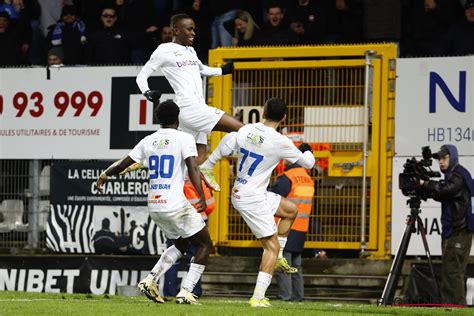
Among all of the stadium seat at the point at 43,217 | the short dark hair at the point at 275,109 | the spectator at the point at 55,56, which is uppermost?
the spectator at the point at 55,56

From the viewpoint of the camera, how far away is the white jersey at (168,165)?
16125 millimetres

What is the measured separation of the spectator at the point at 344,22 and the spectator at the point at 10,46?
5230 mm

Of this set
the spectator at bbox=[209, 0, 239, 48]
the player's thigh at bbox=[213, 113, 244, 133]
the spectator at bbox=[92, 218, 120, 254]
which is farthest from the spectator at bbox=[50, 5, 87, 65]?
the player's thigh at bbox=[213, 113, 244, 133]

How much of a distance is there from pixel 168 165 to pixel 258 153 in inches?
42.6

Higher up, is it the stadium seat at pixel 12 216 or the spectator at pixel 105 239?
the stadium seat at pixel 12 216

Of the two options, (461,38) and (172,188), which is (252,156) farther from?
(461,38)

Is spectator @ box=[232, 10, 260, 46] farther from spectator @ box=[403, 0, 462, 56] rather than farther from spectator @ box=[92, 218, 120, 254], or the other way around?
spectator @ box=[92, 218, 120, 254]

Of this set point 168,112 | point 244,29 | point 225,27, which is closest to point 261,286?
point 168,112

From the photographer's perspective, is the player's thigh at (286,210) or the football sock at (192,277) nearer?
the football sock at (192,277)

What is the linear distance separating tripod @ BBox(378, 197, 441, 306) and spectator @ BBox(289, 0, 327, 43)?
4250 mm

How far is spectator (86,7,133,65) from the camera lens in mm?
23672

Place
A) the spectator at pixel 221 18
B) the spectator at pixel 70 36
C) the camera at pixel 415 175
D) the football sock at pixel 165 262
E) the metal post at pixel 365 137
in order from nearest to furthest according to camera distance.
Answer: the football sock at pixel 165 262, the camera at pixel 415 175, the metal post at pixel 365 137, the spectator at pixel 221 18, the spectator at pixel 70 36

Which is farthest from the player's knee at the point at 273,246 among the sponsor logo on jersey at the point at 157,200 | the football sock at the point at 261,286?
the sponsor logo on jersey at the point at 157,200

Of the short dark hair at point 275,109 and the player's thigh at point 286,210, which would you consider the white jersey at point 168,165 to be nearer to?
the short dark hair at point 275,109
